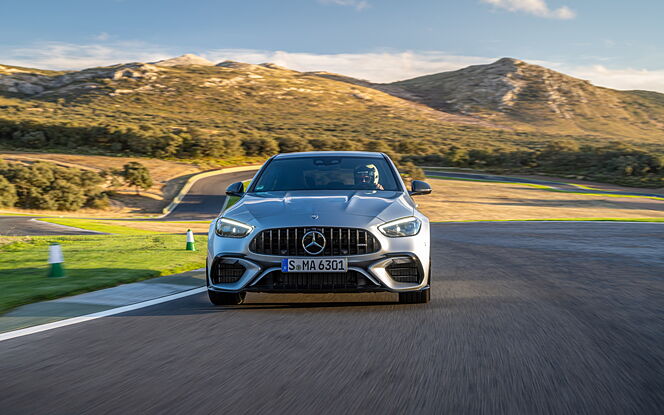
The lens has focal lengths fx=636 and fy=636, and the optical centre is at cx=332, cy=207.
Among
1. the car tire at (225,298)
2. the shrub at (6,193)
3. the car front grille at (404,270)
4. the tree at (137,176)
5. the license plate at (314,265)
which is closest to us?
the license plate at (314,265)

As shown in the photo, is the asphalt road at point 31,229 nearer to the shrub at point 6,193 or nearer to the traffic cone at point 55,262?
the traffic cone at point 55,262

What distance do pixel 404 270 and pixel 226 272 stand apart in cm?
163

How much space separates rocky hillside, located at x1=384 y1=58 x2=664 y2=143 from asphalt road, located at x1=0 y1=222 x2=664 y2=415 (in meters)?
108

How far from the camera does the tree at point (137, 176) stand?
42219 mm

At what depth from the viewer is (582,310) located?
239 inches

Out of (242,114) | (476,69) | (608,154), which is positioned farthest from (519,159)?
(476,69)

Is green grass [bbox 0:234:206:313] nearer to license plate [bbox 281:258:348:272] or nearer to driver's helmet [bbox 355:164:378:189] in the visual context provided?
license plate [bbox 281:258:348:272]

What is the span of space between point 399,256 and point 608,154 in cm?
5710

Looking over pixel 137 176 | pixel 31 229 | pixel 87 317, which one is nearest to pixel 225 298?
pixel 87 317

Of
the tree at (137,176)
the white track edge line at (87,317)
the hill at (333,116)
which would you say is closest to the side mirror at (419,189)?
the white track edge line at (87,317)

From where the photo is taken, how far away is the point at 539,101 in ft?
408

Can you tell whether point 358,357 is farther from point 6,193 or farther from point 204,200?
point 6,193

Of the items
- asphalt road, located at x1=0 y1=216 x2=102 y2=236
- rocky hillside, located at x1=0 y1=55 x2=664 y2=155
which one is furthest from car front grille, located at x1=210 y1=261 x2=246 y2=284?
rocky hillside, located at x1=0 y1=55 x2=664 y2=155

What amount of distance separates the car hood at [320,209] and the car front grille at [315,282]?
45 cm
